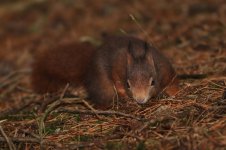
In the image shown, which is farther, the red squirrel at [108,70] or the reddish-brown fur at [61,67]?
the reddish-brown fur at [61,67]

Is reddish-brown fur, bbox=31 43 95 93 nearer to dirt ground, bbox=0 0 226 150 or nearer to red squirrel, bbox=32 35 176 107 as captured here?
red squirrel, bbox=32 35 176 107

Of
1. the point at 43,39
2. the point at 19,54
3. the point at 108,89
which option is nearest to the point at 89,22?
the point at 43,39

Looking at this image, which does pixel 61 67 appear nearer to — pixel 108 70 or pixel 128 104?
pixel 108 70

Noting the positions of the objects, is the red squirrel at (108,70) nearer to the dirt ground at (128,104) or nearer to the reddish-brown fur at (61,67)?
the reddish-brown fur at (61,67)

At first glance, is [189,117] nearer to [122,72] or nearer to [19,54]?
[122,72]

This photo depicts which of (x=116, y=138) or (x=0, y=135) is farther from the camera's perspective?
(x=0, y=135)

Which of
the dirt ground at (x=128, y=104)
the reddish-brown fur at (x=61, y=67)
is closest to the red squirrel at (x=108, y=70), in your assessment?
the reddish-brown fur at (x=61, y=67)

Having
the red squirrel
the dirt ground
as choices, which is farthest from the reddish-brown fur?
the dirt ground
